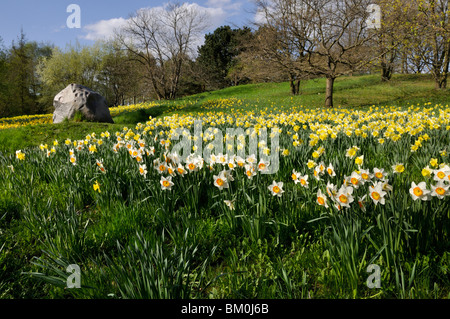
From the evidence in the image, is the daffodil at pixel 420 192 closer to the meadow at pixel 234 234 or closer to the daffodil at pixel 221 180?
the meadow at pixel 234 234

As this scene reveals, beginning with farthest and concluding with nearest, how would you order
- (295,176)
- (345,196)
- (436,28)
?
(436,28)
(295,176)
(345,196)

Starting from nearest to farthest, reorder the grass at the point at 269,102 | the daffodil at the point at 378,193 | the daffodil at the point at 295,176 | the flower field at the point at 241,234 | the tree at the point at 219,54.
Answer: the flower field at the point at 241,234 → the daffodil at the point at 378,193 → the daffodil at the point at 295,176 → the grass at the point at 269,102 → the tree at the point at 219,54

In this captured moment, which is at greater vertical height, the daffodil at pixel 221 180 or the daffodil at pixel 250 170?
the daffodil at pixel 250 170

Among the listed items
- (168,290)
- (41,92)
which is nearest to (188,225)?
(168,290)

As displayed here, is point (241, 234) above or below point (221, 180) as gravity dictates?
below

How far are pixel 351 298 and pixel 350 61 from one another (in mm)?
13404

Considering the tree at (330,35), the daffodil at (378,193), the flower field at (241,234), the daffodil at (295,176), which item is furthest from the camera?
the tree at (330,35)

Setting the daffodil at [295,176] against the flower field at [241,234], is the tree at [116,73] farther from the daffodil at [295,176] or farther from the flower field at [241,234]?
the daffodil at [295,176]

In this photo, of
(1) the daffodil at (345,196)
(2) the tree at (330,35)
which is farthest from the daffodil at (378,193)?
(2) the tree at (330,35)

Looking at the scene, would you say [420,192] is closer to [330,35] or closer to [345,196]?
[345,196]

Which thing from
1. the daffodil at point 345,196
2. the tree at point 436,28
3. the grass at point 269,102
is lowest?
the daffodil at point 345,196

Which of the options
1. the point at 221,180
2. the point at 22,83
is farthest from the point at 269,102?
the point at 22,83

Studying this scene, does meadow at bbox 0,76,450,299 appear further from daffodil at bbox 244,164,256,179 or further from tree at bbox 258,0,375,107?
tree at bbox 258,0,375,107

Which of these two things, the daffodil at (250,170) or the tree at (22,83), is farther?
the tree at (22,83)
